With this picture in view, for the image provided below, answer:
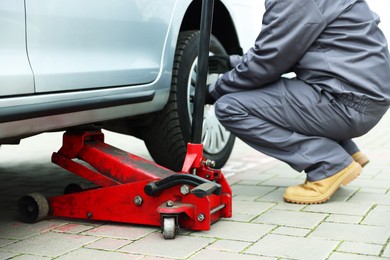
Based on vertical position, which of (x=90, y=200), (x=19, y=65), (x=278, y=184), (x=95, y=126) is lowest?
(x=278, y=184)

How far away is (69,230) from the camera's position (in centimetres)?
261

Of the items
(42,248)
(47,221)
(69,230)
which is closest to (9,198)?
(47,221)

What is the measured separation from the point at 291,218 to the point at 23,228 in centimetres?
116

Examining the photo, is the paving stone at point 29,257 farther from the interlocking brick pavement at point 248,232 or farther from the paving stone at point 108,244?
the paving stone at point 108,244

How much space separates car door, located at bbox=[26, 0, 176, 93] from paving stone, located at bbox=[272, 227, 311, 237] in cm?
96

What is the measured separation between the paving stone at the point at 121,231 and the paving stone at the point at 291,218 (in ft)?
1.63

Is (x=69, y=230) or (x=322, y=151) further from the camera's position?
(x=322, y=151)

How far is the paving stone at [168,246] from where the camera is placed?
2.27 m

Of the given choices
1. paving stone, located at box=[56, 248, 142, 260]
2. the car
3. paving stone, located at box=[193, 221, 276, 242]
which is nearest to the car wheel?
the car

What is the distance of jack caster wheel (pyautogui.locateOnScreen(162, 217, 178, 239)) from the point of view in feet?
7.94

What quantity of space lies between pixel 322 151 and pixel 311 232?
2.14 feet

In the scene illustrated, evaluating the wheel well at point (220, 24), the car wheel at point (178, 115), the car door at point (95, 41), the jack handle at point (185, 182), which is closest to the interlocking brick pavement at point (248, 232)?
the jack handle at point (185, 182)

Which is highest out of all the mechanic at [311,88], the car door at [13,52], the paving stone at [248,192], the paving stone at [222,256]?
the car door at [13,52]

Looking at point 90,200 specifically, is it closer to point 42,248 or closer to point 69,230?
point 69,230
